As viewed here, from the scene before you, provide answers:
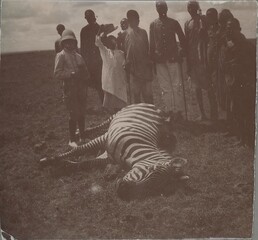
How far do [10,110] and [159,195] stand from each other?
103cm

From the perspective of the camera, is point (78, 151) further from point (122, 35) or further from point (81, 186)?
point (122, 35)

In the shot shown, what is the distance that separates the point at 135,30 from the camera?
3.38 metres

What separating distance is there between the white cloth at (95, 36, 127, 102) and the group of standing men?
0.03 meters

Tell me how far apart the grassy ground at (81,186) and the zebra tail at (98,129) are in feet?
0.11

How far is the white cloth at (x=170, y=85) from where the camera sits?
344 centimetres

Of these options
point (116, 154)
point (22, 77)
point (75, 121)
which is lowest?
point (116, 154)

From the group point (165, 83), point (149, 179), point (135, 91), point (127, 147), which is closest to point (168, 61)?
point (165, 83)

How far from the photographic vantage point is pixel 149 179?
3.39m

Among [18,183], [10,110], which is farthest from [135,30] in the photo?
[18,183]

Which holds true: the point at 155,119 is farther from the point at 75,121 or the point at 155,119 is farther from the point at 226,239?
the point at 226,239

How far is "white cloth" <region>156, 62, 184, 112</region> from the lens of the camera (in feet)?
11.3

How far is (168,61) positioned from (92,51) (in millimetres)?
457

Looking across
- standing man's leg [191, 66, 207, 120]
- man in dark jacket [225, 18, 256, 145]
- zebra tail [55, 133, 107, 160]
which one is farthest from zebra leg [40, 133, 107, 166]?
man in dark jacket [225, 18, 256, 145]

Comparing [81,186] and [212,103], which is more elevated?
[212,103]
